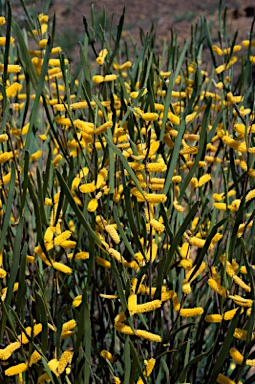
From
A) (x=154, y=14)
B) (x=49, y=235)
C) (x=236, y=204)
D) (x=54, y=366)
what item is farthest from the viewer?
(x=154, y=14)

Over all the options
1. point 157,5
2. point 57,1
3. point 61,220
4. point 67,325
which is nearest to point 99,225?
point 61,220

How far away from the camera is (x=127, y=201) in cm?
73

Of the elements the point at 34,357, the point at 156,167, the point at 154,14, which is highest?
the point at 156,167

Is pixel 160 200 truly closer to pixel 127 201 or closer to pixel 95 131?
pixel 127 201

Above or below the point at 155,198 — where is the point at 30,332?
below

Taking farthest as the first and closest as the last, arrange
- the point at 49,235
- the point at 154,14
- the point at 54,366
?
the point at 154,14 < the point at 49,235 < the point at 54,366

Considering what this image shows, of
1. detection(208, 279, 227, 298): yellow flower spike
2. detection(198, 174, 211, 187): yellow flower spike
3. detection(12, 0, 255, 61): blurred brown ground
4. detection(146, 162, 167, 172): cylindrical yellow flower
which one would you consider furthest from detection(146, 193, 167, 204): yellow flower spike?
detection(12, 0, 255, 61): blurred brown ground

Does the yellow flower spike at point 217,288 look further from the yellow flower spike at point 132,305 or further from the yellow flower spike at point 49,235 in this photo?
the yellow flower spike at point 49,235

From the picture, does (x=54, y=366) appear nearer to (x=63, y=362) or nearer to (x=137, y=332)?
(x=63, y=362)

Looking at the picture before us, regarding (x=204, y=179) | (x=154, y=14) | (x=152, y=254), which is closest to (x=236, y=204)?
(x=204, y=179)

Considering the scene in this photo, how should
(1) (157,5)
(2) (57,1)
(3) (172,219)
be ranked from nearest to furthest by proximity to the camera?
(3) (172,219), (1) (157,5), (2) (57,1)

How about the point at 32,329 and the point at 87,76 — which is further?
the point at 87,76

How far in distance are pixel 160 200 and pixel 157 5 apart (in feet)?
26.5

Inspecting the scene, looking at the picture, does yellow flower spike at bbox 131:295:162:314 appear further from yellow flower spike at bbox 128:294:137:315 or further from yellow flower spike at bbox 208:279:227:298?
yellow flower spike at bbox 208:279:227:298
